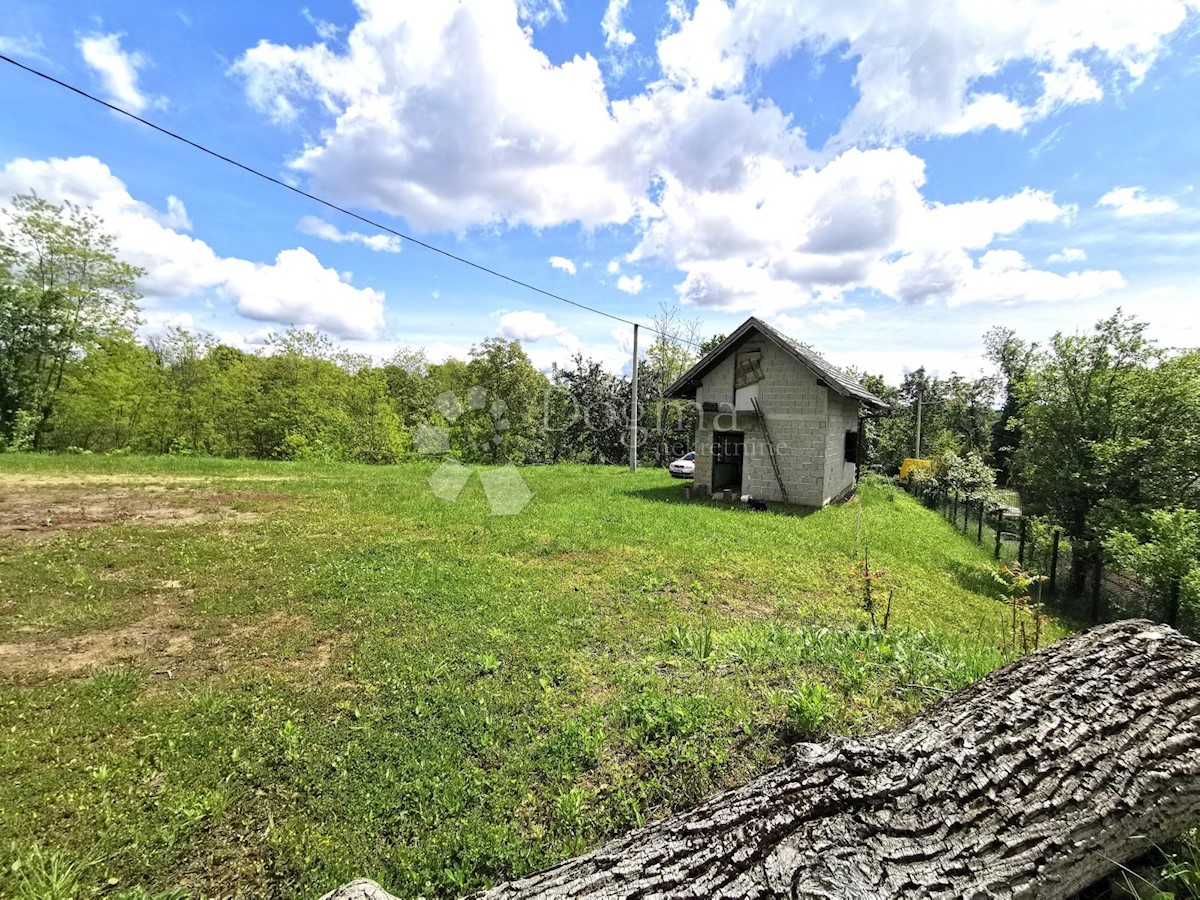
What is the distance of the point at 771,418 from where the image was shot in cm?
1298

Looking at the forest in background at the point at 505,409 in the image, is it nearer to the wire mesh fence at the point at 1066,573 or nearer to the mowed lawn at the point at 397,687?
the wire mesh fence at the point at 1066,573

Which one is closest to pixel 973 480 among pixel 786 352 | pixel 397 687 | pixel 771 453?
pixel 771 453

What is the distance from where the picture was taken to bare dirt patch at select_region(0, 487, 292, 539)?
26.0ft

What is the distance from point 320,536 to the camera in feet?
27.2

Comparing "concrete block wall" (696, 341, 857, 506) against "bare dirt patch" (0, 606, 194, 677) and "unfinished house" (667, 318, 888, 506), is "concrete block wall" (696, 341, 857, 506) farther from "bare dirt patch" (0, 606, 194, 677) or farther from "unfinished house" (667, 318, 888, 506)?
"bare dirt patch" (0, 606, 194, 677)

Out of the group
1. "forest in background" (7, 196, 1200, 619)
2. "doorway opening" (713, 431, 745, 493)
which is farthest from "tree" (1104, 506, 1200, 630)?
"doorway opening" (713, 431, 745, 493)

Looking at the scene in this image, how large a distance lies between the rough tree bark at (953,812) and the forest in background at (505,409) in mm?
7875

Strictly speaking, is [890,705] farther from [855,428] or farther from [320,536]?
[855,428]

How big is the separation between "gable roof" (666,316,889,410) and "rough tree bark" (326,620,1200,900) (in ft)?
34.2

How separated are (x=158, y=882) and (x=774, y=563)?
7464 millimetres

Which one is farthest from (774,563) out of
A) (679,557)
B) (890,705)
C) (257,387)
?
(257,387)

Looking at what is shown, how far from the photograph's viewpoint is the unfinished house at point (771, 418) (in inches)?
487

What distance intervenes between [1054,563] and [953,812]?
12.3m

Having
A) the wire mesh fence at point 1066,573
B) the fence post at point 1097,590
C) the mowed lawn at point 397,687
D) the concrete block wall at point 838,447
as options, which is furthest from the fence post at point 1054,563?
the concrete block wall at point 838,447
